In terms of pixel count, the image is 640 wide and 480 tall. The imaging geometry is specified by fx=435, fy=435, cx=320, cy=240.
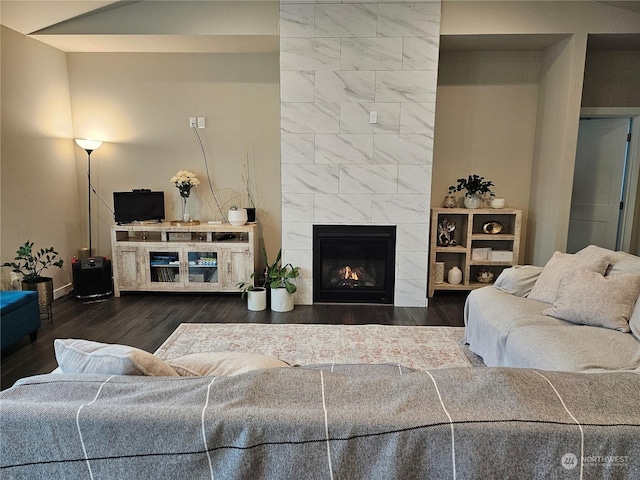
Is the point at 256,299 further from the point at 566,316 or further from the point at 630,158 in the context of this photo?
the point at 630,158

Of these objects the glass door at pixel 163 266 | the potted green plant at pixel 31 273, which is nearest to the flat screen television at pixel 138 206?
the glass door at pixel 163 266

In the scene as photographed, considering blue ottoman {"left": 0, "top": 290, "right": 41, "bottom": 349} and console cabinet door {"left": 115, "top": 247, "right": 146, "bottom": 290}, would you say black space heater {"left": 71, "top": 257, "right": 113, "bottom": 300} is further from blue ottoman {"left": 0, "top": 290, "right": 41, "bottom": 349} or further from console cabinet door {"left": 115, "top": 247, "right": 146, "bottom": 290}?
blue ottoman {"left": 0, "top": 290, "right": 41, "bottom": 349}

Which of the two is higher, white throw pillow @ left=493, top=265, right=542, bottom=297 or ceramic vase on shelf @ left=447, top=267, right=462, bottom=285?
white throw pillow @ left=493, top=265, right=542, bottom=297

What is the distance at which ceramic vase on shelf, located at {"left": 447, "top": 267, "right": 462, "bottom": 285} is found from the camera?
472 centimetres

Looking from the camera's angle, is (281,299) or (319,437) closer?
(319,437)

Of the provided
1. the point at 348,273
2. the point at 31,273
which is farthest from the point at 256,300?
the point at 31,273

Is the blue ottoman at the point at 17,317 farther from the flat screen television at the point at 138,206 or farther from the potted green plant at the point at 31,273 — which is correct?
the flat screen television at the point at 138,206

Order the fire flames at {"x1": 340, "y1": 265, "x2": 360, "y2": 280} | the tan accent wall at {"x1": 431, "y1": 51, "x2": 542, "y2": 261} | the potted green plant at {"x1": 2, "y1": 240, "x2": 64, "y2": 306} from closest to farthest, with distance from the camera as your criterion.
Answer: the potted green plant at {"x1": 2, "y1": 240, "x2": 64, "y2": 306}
the fire flames at {"x1": 340, "y1": 265, "x2": 360, "y2": 280}
the tan accent wall at {"x1": 431, "y1": 51, "x2": 542, "y2": 261}

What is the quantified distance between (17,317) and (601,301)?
3826mm

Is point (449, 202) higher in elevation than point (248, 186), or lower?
lower

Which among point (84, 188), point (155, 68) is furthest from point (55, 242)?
point (155, 68)

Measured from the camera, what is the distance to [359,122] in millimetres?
4164

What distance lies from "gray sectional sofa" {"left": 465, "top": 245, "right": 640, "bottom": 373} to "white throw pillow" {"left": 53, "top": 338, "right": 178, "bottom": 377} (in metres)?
1.82

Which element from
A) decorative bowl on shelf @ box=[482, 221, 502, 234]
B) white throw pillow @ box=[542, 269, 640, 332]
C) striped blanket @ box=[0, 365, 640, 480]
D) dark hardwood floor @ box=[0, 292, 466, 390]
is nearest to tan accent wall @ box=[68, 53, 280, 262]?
dark hardwood floor @ box=[0, 292, 466, 390]
